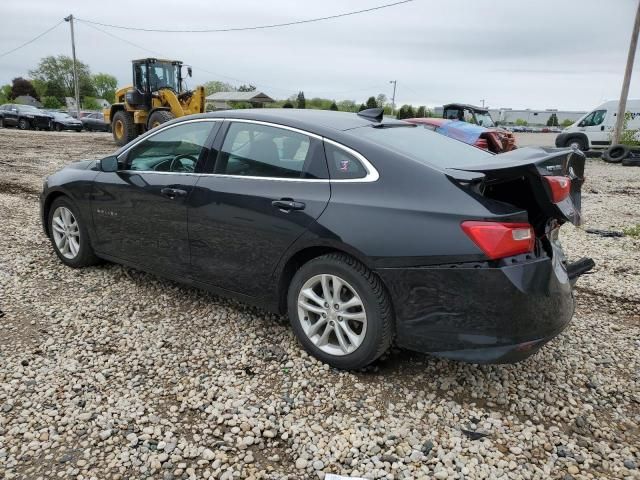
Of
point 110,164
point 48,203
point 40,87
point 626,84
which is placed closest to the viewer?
point 110,164

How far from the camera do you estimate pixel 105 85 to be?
101062 millimetres

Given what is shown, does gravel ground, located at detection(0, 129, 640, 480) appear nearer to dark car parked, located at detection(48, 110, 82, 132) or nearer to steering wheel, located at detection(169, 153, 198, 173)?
steering wheel, located at detection(169, 153, 198, 173)

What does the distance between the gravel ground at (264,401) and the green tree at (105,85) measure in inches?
4178

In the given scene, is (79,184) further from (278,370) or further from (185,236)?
(278,370)

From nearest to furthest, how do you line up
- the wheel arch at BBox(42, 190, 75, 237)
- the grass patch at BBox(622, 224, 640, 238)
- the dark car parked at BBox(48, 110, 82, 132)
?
the wheel arch at BBox(42, 190, 75, 237) < the grass patch at BBox(622, 224, 640, 238) < the dark car parked at BBox(48, 110, 82, 132)

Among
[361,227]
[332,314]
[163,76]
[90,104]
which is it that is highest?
[90,104]

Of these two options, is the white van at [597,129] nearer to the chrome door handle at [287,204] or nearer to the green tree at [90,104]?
the chrome door handle at [287,204]

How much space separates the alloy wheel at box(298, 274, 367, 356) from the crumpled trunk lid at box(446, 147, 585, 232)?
90cm

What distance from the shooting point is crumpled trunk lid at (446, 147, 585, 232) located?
97.3 inches

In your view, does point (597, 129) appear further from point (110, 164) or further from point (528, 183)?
point (110, 164)

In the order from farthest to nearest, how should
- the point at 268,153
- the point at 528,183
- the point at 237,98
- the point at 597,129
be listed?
the point at 237,98, the point at 597,129, the point at 268,153, the point at 528,183

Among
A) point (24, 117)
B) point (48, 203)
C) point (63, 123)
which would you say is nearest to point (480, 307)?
point (48, 203)

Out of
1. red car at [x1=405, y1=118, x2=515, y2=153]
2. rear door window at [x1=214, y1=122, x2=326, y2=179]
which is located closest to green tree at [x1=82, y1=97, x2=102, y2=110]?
red car at [x1=405, y1=118, x2=515, y2=153]

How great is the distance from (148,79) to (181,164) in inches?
599
